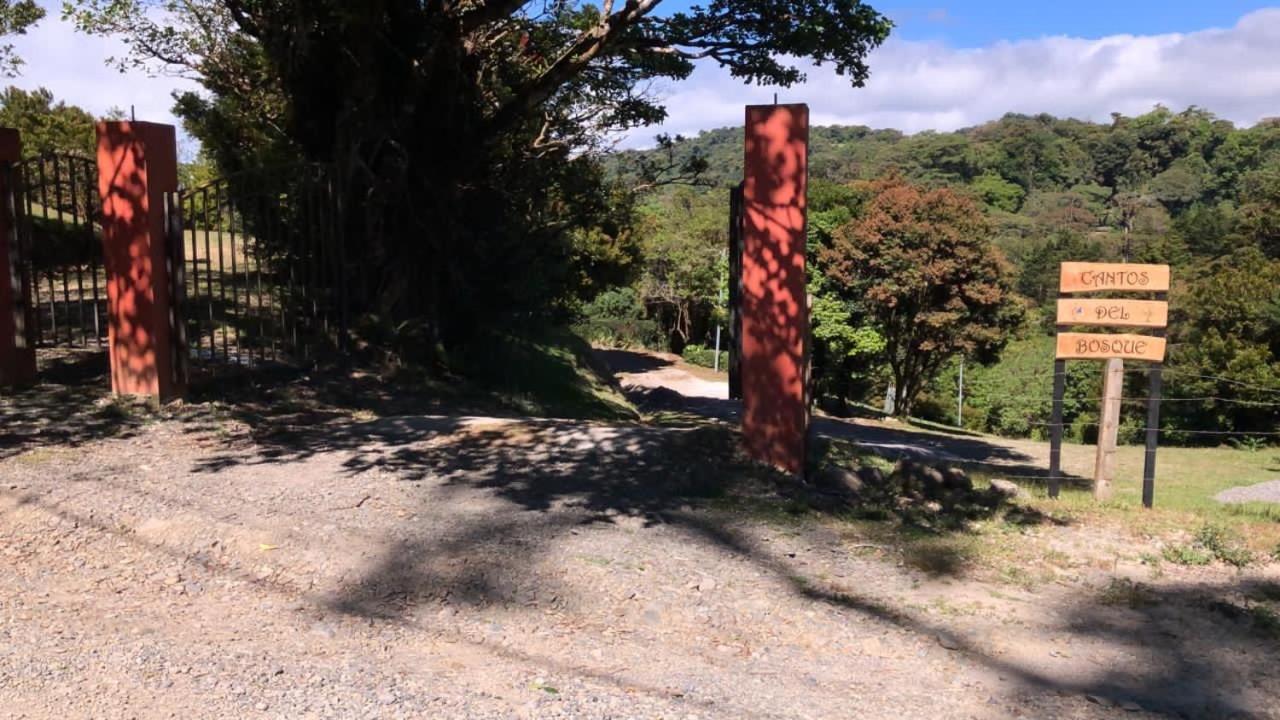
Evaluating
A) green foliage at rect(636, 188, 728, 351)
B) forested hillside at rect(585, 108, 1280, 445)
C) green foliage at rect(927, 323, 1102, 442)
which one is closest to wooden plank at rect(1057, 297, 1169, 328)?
forested hillside at rect(585, 108, 1280, 445)

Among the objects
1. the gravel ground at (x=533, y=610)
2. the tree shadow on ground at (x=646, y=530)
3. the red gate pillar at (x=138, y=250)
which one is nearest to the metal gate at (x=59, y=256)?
the red gate pillar at (x=138, y=250)

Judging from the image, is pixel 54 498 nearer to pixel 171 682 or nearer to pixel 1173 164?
pixel 171 682

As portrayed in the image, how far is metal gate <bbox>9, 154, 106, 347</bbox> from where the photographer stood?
8.15 m

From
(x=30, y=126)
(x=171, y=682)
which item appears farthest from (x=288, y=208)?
(x=30, y=126)

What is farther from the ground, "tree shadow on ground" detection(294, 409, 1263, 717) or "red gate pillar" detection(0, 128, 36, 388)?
"red gate pillar" detection(0, 128, 36, 388)

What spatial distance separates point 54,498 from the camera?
5609 mm

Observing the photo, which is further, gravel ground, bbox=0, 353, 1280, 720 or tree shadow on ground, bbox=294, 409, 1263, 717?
tree shadow on ground, bbox=294, 409, 1263, 717

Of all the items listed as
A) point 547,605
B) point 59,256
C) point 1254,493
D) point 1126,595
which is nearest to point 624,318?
point 1254,493

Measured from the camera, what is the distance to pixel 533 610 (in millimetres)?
4422

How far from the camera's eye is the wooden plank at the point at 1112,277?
726 cm

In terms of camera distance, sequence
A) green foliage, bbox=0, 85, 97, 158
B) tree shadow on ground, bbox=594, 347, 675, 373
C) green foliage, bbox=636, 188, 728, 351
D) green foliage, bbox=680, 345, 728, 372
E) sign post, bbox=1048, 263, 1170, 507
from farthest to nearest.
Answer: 1. green foliage, bbox=680, 345, 728, 372
2. green foliage, bbox=636, 188, 728, 351
3. tree shadow on ground, bbox=594, 347, 675, 373
4. green foliage, bbox=0, 85, 97, 158
5. sign post, bbox=1048, 263, 1170, 507

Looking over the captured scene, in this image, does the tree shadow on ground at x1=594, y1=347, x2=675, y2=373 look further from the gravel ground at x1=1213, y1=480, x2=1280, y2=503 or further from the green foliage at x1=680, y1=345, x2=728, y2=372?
the gravel ground at x1=1213, y1=480, x2=1280, y2=503

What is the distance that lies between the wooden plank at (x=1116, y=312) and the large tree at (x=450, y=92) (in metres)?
4.44

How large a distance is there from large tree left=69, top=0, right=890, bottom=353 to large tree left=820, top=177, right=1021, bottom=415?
48.1ft
